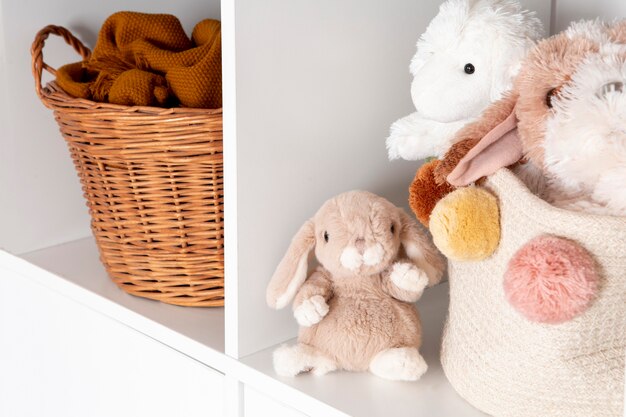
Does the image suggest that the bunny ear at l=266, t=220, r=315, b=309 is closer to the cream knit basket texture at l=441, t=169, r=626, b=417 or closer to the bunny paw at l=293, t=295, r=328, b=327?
the bunny paw at l=293, t=295, r=328, b=327

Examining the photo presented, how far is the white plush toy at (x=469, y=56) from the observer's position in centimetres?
71

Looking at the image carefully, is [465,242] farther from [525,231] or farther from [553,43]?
[553,43]

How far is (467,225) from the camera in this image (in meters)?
0.62

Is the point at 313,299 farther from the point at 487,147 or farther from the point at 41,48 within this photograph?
the point at 41,48

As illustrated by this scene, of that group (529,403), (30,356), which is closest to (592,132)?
(529,403)

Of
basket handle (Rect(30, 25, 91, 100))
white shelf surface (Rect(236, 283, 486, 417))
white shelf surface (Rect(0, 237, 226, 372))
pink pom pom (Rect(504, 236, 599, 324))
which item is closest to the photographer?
pink pom pom (Rect(504, 236, 599, 324))

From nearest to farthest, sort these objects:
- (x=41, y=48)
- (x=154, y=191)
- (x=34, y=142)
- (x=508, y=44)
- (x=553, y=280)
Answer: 1. (x=553, y=280)
2. (x=508, y=44)
3. (x=154, y=191)
4. (x=41, y=48)
5. (x=34, y=142)

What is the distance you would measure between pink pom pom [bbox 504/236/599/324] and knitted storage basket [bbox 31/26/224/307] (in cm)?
39

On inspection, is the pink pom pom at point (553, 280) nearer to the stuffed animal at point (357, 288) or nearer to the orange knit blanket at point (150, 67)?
the stuffed animal at point (357, 288)

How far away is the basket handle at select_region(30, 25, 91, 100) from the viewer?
1.02 meters

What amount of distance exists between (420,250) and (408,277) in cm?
3

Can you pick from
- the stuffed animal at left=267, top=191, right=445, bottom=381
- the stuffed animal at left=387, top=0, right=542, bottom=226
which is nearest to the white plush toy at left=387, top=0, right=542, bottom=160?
the stuffed animal at left=387, top=0, right=542, bottom=226

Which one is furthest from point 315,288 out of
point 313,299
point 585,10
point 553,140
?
point 585,10

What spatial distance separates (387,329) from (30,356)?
59 centimetres
